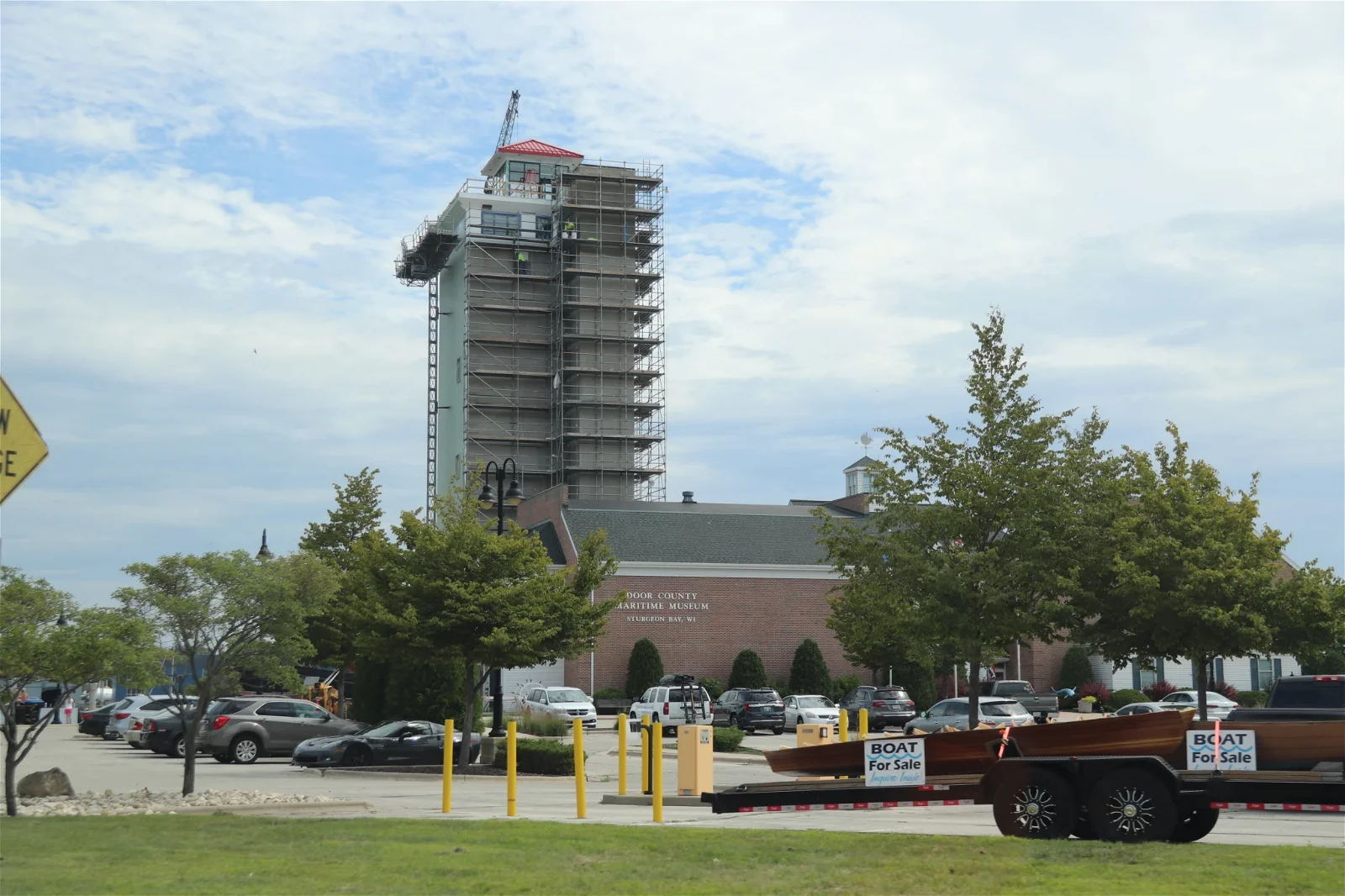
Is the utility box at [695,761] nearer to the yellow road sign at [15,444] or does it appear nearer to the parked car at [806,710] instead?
the yellow road sign at [15,444]

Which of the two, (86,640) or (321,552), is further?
(321,552)

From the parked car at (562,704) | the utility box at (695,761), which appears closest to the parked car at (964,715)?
the parked car at (562,704)

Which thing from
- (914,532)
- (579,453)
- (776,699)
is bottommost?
(776,699)

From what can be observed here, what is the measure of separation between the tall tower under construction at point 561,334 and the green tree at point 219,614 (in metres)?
68.8

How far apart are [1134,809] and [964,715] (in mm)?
24144

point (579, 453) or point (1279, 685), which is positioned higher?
point (579, 453)

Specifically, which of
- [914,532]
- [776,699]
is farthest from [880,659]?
[914,532]

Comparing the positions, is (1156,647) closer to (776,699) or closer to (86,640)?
(776,699)

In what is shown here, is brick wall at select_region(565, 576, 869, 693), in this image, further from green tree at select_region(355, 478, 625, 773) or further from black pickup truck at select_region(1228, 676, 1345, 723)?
black pickup truck at select_region(1228, 676, 1345, 723)

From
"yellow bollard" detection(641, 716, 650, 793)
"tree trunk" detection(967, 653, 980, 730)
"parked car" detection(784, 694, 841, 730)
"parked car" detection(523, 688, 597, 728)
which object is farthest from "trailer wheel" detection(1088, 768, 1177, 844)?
"parked car" detection(523, 688, 597, 728)

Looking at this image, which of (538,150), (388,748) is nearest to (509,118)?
(538,150)

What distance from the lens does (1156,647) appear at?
2942cm

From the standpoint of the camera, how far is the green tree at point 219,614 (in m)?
18.8

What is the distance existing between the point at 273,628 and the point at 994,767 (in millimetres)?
10958
